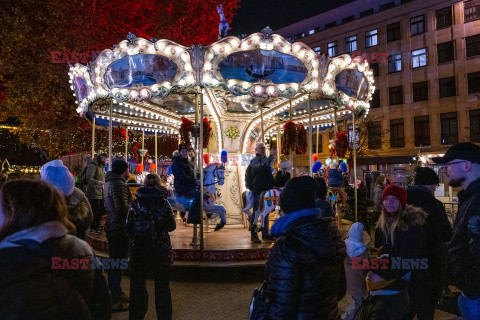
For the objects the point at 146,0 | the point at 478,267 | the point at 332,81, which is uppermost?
the point at 146,0

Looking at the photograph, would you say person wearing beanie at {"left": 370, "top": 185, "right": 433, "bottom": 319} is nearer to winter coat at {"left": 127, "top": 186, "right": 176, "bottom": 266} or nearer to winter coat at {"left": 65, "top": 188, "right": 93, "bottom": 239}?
winter coat at {"left": 127, "top": 186, "right": 176, "bottom": 266}

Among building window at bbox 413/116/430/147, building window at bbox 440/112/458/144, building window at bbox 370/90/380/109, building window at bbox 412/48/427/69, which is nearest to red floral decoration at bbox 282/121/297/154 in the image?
building window at bbox 440/112/458/144

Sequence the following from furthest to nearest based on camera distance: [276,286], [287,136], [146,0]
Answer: [146,0] → [287,136] → [276,286]

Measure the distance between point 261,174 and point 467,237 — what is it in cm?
570

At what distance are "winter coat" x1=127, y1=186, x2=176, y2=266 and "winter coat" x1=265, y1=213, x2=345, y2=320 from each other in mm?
2318

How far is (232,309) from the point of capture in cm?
509

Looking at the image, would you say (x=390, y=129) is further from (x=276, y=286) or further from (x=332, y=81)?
(x=276, y=286)

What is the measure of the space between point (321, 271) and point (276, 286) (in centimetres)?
28

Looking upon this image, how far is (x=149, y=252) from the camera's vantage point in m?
4.00

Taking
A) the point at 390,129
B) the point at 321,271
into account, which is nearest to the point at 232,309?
the point at 321,271

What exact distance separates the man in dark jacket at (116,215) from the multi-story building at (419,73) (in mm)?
26400

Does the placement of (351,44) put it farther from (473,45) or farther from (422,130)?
(422,130)

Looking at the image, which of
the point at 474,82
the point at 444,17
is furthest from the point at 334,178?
the point at 444,17

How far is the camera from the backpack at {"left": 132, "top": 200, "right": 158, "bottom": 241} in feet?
13.0
